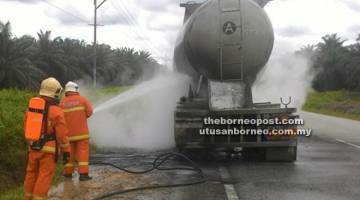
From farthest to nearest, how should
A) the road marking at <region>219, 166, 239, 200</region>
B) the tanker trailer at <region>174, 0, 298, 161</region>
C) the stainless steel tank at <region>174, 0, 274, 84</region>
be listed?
1. the stainless steel tank at <region>174, 0, 274, 84</region>
2. the tanker trailer at <region>174, 0, 298, 161</region>
3. the road marking at <region>219, 166, 239, 200</region>

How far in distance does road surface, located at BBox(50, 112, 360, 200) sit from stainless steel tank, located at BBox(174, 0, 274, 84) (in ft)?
6.10

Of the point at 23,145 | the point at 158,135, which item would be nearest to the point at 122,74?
the point at 158,135

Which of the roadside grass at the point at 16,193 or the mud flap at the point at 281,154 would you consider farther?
the mud flap at the point at 281,154

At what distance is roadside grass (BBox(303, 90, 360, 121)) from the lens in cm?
3728

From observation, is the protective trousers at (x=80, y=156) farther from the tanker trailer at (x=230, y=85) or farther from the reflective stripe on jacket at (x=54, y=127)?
the tanker trailer at (x=230, y=85)

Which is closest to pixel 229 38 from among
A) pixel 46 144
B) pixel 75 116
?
pixel 75 116

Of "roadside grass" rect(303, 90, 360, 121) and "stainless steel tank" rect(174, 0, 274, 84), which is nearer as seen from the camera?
"stainless steel tank" rect(174, 0, 274, 84)

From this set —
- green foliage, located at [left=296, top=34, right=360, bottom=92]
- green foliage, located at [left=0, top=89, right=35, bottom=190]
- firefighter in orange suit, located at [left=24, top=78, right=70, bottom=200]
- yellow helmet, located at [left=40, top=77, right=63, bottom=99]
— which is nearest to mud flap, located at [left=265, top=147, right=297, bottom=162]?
green foliage, located at [left=0, top=89, right=35, bottom=190]

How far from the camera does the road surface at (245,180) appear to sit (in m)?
7.22

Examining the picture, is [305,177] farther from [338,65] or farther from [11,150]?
[338,65]

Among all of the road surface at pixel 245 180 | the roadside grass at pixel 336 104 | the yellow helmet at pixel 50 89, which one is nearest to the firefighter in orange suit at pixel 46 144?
the yellow helmet at pixel 50 89

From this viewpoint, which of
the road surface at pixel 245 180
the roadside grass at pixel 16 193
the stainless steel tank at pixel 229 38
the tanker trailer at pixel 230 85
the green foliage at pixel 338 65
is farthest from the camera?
the green foliage at pixel 338 65

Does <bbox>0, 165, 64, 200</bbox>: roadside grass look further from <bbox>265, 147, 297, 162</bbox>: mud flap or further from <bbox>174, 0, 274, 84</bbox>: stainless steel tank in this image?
<bbox>265, 147, 297, 162</bbox>: mud flap

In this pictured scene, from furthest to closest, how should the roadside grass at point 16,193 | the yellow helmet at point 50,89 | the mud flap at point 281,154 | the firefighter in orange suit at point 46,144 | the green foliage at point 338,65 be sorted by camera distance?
the green foliage at point 338,65 → the mud flap at point 281,154 → the roadside grass at point 16,193 → the yellow helmet at point 50,89 → the firefighter in orange suit at point 46,144
